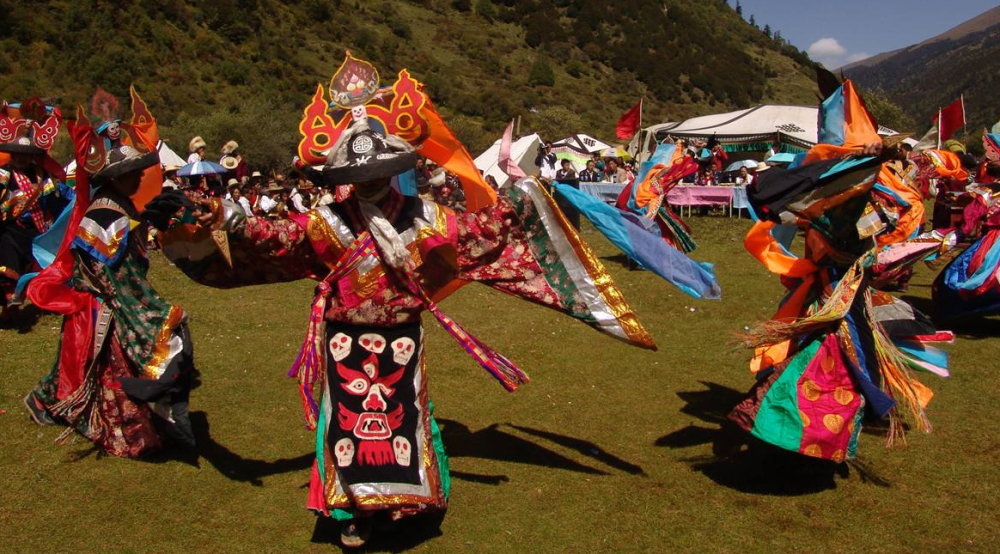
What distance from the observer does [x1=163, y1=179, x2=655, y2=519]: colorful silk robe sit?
4.07 metres

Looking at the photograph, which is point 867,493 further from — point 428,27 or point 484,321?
point 428,27

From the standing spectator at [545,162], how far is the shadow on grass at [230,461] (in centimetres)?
1189

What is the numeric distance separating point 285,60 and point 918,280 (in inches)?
1480

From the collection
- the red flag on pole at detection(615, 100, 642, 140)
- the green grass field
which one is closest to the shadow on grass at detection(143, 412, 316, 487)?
the green grass field

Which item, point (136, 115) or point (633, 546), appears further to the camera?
point (136, 115)

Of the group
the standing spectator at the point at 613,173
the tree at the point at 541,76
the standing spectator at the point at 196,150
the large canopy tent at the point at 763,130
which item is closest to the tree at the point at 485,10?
the tree at the point at 541,76

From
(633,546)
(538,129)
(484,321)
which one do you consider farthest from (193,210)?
(538,129)

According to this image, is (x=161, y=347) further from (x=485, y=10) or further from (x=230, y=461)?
(x=485, y=10)

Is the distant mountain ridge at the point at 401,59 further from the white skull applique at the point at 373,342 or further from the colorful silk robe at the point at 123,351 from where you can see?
the white skull applique at the point at 373,342

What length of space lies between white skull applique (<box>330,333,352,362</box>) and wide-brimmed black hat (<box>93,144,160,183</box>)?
6.65 ft

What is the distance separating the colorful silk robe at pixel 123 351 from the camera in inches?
208

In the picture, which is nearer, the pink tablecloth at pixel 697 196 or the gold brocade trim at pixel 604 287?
the gold brocade trim at pixel 604 287

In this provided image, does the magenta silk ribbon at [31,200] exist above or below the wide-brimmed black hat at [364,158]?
below

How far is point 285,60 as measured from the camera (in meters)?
42.9
